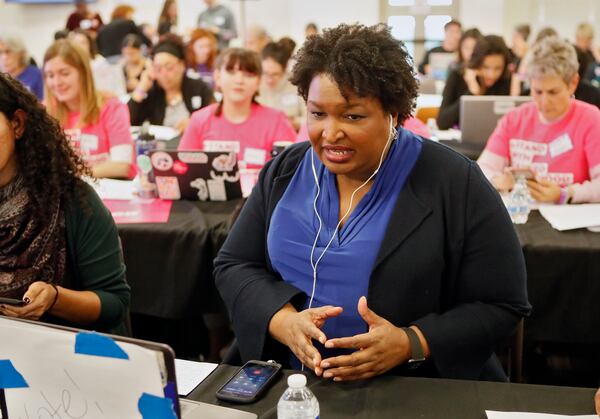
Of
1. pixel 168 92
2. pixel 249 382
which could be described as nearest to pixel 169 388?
pixel 249 382

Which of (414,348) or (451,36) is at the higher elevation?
(451,36)

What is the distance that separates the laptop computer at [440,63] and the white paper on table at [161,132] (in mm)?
4309

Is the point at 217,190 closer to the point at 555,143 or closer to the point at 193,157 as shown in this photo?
the point at 193,157

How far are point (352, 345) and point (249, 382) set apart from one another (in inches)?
8.4

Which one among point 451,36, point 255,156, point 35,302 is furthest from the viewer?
point 451,36

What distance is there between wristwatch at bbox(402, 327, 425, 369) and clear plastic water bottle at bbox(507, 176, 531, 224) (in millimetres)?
1335

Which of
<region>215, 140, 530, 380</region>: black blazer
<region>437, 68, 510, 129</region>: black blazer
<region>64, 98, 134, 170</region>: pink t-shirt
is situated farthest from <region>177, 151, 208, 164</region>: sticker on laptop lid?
<region>437, 68, 510, 129</region>: black blazer

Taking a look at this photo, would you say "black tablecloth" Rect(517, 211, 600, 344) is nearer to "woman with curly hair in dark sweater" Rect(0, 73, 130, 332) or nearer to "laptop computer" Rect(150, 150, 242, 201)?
"laptop computer" Rect(150, 150, 242, 201)

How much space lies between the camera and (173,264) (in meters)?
2.73

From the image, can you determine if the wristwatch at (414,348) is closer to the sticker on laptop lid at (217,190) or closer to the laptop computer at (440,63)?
the sticker on laptop lid at (217,190)

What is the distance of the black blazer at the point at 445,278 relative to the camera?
1.52m

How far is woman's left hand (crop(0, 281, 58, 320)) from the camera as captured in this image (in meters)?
1.55

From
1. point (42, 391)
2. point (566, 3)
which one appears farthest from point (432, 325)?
point (566, 3)

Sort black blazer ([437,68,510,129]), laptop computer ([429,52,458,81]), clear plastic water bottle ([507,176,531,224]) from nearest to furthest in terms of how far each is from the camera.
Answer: clear plastic water bottle ([507,176,531,224]), black blazer ([437,68,510,129]), laptop computer ([429,52,458,81])
